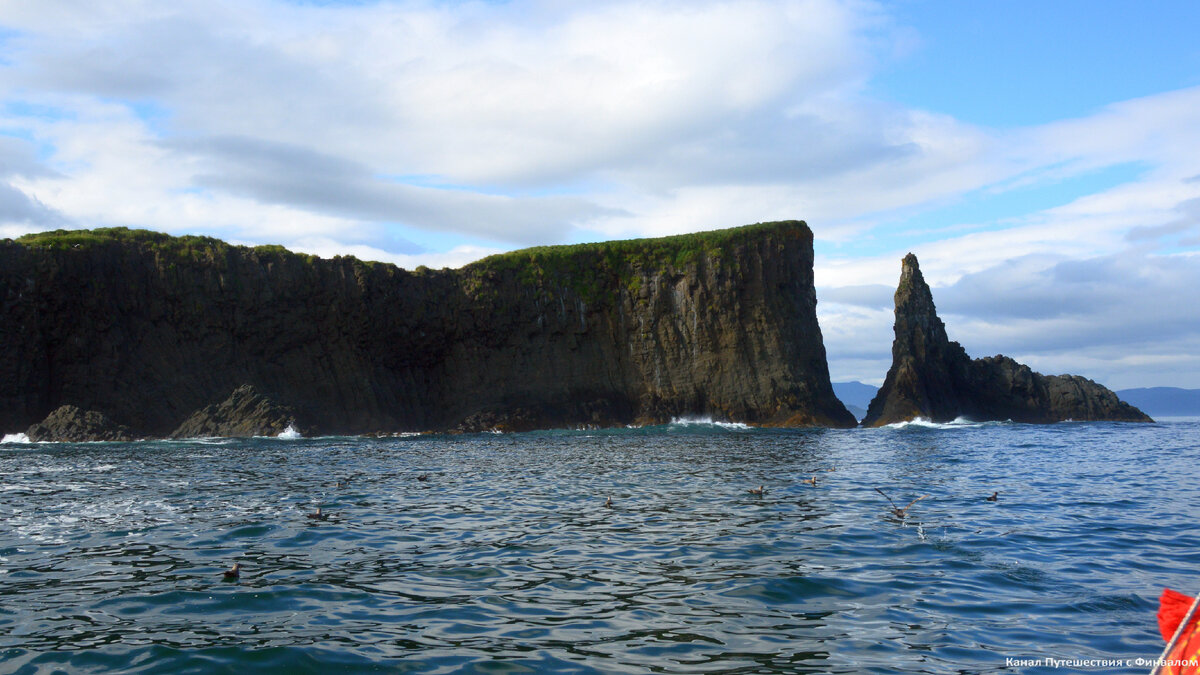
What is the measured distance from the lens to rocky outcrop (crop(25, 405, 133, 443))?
→ 51.4 metres

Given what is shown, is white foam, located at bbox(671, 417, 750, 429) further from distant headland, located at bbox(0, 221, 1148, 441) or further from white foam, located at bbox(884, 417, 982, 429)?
white foam, located at bbox(884, 417, 982, 429)

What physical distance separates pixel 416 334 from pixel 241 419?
66.6 ft

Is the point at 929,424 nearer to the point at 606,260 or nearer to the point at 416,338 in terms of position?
the point at 606,260

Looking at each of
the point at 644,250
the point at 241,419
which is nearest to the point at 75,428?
the point at 241,419

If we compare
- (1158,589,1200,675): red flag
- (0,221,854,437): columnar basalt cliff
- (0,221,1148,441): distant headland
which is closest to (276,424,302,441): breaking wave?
(0,221,1148,441): distant headland

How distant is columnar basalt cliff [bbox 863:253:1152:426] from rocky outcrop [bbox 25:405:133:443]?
58.9 metres

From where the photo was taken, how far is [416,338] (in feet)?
242

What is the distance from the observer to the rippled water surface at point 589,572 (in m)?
8.87

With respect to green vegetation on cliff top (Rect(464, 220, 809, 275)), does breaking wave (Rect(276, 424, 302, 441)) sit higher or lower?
lower

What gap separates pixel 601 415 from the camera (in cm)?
7288

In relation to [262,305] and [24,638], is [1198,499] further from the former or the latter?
[262,305]

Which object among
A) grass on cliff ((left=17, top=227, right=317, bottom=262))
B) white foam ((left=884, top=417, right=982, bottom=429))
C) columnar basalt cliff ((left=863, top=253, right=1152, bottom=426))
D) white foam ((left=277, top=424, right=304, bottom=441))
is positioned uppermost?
grass on cliff ((left=17, top=227, right=317, bottom=262))

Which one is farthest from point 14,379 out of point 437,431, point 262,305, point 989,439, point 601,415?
point 989,439

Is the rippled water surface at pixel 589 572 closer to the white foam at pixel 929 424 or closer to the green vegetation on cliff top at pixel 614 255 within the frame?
the white foam at pixel 929 424
